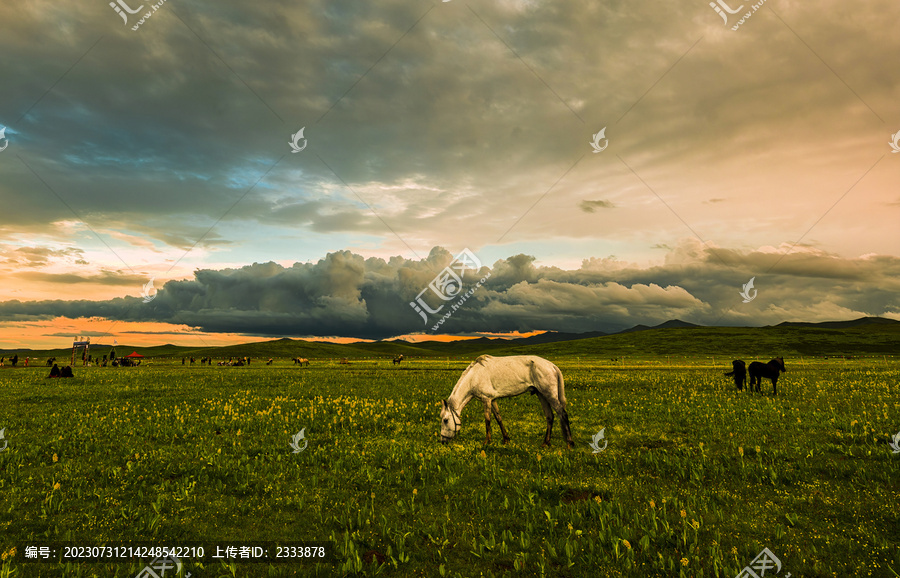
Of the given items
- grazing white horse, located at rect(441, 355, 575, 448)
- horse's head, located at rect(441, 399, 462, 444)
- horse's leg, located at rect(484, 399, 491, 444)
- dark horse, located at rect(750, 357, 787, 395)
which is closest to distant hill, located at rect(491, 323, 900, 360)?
dark horse, located at rect(750, 357, 787, 395)

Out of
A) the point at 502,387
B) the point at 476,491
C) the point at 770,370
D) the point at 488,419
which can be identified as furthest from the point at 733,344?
the point at 476,491

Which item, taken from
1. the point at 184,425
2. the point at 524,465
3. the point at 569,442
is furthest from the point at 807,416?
the point at 184,425

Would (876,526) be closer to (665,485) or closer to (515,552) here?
(665,485)

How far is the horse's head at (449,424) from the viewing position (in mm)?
13352

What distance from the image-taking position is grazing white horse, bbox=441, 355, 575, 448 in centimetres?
1341

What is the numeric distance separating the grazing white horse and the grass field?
35.2 inches

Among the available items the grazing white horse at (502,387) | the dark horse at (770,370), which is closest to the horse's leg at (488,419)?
the grazing white horse at (502,387)

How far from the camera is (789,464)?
10.6 metres

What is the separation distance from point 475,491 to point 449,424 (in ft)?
14.3

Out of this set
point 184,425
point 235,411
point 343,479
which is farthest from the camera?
point 235,411

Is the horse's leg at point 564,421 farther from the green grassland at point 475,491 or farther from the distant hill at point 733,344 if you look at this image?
the distant hill at point 733,344

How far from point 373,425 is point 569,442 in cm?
782

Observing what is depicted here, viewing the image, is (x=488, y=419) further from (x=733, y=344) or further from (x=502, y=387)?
(x=733, y=344)

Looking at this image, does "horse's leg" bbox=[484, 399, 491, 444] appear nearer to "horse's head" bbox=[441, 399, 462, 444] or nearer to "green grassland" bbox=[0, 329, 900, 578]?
"green grassland" bbox=[0, 329, 900, 578]
